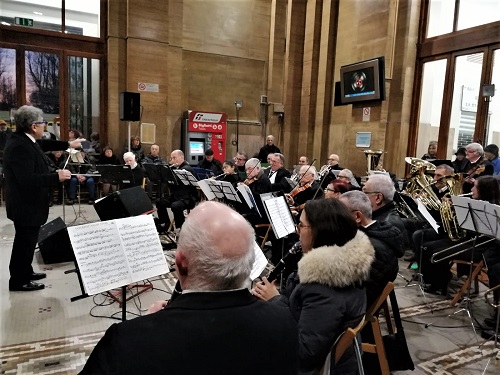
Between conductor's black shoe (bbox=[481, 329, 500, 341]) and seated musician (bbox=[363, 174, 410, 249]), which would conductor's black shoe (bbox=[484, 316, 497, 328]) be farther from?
seated musician (bbox=[363, 174, 410, 249])

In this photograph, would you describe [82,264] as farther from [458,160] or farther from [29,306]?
[458,160]

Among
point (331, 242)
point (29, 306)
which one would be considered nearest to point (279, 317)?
point (331, 242)

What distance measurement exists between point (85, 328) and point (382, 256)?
7.72 ft

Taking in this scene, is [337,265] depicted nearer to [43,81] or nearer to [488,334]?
[488,334]

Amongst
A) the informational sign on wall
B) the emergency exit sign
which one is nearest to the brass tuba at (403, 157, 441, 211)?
the informational sign on wall

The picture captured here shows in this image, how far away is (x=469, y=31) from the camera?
7.25 metres

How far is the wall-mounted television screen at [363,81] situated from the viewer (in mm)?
8188

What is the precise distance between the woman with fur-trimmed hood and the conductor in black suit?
101 inches

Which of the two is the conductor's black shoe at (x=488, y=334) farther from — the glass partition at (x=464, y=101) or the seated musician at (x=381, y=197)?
the glass partition at (x=464, y=101)

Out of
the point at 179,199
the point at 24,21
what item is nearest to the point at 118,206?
the point at 179,199

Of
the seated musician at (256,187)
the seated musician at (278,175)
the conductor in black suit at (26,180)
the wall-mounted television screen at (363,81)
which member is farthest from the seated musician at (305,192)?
the wall-mounted television screen at (363,81)

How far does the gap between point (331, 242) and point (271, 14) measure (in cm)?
1080

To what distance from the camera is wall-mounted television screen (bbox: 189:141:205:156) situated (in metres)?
9.84

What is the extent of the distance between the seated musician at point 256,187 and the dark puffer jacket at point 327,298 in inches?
121
